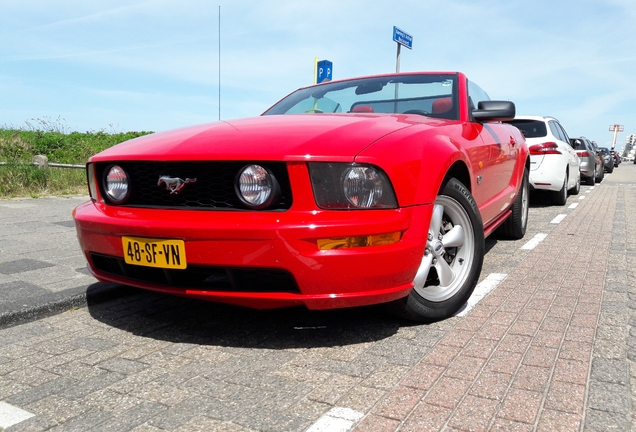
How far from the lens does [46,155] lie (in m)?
13.7

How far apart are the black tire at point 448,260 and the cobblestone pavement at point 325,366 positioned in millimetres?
114

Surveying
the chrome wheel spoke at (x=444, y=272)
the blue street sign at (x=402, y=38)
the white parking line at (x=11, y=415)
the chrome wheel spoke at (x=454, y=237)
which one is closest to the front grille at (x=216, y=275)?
the white parking line at (x=11, y=415)

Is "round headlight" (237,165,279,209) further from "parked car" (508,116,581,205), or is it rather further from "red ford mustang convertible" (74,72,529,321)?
"parked car" (508,116,581,205)

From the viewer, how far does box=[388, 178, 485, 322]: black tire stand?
2918 millimetres

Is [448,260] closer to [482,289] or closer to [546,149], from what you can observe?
[482,289]

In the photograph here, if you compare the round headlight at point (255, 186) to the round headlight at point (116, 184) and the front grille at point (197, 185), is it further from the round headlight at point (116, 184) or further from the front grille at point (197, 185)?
the round headlight at point (116, 184)

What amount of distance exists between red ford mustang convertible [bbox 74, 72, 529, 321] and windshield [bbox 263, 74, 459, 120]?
827mm

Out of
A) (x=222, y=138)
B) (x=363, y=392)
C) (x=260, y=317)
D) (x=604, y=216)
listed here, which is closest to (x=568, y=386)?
(x=363, y=392)

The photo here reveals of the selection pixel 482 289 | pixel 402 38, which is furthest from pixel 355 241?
pixel 402 38

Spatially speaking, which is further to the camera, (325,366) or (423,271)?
(423,271)

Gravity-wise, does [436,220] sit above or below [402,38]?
below

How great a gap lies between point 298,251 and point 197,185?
0.59 metres

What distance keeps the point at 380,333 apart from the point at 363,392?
707 mm

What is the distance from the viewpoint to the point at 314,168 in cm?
243
